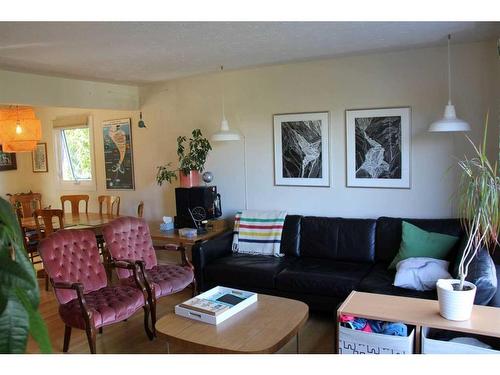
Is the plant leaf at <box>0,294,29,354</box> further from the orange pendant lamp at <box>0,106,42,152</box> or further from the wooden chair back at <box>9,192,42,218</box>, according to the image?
the wooden chair back at <box>9,192,42,218</box>

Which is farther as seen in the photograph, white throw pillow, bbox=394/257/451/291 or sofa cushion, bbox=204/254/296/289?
sofa cushion, bbox=204/254/296/289

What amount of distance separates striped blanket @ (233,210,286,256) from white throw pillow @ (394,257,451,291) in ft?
4.39

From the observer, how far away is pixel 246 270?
3.96m

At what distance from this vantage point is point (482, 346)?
7.29 ft

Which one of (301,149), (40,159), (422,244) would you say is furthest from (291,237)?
(40,159)

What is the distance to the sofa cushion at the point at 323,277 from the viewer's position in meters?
3.54

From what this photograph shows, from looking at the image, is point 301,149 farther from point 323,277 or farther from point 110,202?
point 110,202

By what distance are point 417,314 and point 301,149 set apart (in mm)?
2478

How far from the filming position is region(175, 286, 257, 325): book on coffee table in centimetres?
272

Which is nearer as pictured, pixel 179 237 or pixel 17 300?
pixel 17 300

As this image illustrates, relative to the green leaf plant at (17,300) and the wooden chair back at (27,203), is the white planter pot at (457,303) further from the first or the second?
the wooden chair back at (27,203)

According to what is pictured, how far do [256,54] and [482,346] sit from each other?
2.90m

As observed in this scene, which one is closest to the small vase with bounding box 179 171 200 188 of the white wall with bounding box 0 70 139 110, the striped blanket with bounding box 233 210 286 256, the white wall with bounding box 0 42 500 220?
the white wall with bounding box 0 42 500 220
